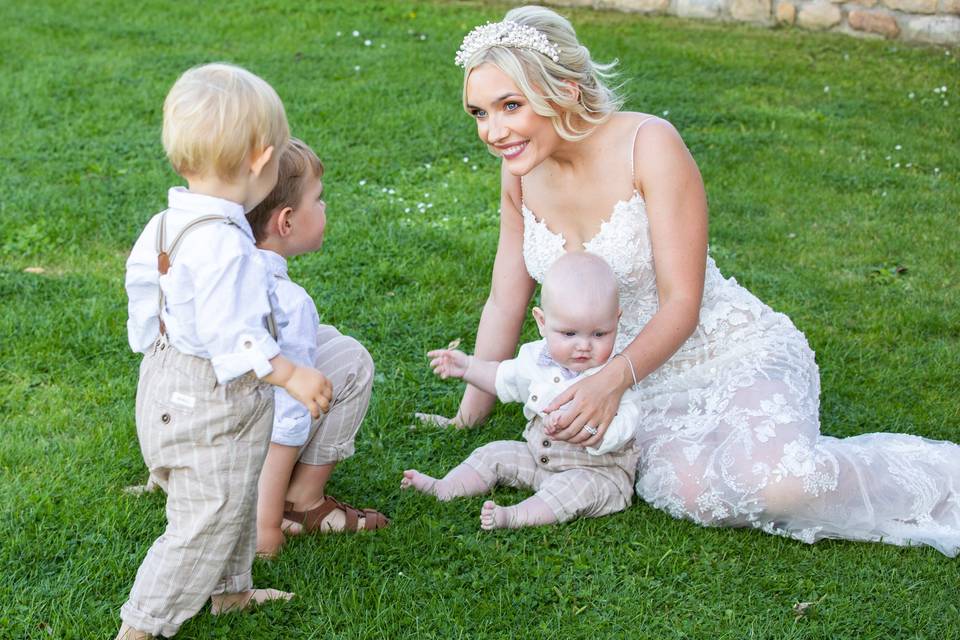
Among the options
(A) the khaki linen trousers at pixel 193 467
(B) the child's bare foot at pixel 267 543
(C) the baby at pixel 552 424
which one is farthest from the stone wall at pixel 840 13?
(A) the khaki linen trousers at pixel 193 467

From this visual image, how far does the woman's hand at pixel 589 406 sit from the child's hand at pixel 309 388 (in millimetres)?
1005

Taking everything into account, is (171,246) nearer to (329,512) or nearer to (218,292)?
(218,292)

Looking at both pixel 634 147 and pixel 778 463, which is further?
pixel 634 147

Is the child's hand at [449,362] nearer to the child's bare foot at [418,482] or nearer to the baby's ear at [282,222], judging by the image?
the child's bare foot at [418,482]

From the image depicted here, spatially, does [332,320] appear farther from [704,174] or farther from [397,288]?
[704,174]

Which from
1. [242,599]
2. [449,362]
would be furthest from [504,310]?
[242,599]

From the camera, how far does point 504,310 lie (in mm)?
4102

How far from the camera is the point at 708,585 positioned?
3172mm

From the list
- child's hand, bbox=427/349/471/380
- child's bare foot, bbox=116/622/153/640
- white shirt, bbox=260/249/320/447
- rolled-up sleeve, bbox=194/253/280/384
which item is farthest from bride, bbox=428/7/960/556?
child's bare foot, bbox=116/622/153/640

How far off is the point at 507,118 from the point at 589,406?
0.95m

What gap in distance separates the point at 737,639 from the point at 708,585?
0.25m

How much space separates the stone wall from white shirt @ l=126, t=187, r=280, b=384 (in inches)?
377

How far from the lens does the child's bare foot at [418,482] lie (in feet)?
11.8

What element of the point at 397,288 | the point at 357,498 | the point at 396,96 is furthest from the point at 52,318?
the point at 396,96
